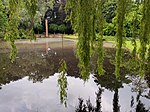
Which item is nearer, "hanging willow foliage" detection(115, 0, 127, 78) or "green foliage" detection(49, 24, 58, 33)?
"hanging willow foliage" detection(115, 0, 127, 78)

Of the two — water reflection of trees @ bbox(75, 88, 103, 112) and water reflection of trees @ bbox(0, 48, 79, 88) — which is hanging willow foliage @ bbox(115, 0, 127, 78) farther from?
water reflection of trees @ bbox(0, 48, 79, 88)

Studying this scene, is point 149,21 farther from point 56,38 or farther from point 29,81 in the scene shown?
point 56,38

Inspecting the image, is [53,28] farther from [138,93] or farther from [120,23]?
[120,23]

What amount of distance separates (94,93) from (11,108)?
2.77m

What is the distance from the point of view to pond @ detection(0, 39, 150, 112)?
7570mm

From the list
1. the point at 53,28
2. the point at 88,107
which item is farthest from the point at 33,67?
the point at 53,28

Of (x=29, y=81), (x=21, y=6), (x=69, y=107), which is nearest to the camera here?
(x=21, y=6)

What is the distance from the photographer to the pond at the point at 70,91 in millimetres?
7570

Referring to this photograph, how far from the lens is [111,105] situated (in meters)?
7.69

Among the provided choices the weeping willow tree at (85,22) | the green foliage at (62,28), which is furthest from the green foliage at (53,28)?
the weeping willow tree at (85,22)

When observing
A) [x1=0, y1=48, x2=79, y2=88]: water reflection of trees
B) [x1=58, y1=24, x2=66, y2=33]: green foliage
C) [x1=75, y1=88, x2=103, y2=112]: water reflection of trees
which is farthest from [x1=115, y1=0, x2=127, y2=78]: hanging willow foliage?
[x1=58, y1=24, x2=66, y2=33]: green foliage

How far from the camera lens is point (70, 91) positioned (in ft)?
29.7

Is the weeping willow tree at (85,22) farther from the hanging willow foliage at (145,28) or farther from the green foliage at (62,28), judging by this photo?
the green foliage at (62,28)

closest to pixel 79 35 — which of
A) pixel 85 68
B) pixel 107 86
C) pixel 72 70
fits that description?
pixel 85 68
